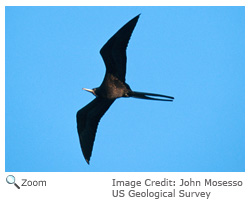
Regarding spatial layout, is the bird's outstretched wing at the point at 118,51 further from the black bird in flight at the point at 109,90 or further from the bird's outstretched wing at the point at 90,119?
the bird's outstretched wing at the point at 90,119

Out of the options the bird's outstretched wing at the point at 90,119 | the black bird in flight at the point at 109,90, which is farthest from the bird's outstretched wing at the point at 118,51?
the bird's outstretched wing at the point at 90,119

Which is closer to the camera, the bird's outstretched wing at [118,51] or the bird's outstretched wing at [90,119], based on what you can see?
the bird's outstretched wing at [118,51]

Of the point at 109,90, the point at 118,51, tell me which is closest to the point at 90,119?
the point at 109,90

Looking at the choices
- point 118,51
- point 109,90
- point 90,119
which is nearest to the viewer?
point 118,51

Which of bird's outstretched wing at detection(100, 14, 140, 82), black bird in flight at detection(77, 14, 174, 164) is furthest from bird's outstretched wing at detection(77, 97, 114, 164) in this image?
bird's outstretched wing at detection(100, 14, 140, 82)

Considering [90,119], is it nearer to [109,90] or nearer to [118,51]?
[109,90]
